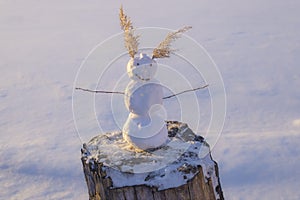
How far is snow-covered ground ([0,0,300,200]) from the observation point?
3775 mm

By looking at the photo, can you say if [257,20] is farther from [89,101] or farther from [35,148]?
[35,148]

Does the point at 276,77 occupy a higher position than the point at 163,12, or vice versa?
the point at 163,12

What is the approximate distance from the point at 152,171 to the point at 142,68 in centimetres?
46

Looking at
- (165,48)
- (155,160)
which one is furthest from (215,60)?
(155,160)

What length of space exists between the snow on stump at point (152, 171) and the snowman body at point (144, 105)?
6 cm

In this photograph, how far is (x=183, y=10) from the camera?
926cm

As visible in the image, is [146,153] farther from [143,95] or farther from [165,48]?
[165,48]

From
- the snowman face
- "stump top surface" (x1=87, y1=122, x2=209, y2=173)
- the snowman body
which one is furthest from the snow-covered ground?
the snowman face

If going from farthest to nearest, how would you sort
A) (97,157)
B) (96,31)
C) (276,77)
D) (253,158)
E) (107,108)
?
(96,31) < (276,77) < (107,108) < (253,158) < (97,157)

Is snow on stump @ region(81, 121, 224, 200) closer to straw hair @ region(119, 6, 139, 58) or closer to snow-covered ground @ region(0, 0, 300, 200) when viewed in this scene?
straw hair @ region(119, 6, 139, 58)

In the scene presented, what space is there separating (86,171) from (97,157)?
0.09m

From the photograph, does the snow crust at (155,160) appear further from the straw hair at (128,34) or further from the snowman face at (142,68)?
the straw hair at (128,34)

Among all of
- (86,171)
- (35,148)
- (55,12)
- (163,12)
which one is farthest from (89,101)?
(55,12)

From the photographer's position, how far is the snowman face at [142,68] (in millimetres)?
1978
